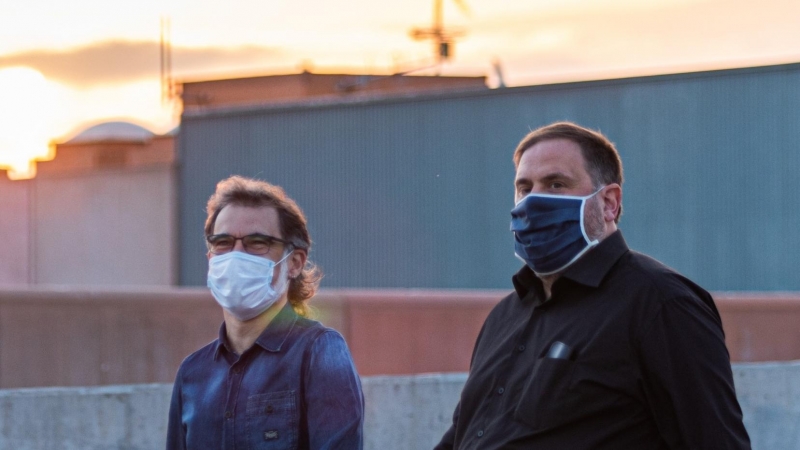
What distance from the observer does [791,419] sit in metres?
8.42

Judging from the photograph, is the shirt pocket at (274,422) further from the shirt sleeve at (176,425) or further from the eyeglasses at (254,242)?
the eyeglasses at (254,242)

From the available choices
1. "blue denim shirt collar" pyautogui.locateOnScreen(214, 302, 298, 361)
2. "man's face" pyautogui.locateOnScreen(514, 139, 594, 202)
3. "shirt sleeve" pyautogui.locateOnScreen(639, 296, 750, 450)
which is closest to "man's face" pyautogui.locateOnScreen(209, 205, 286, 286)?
"blue denim shirt collar" pyautogui.locateOnScreen(214, 302, 298, 361)

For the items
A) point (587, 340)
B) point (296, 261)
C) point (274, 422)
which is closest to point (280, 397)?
point (274, 422)

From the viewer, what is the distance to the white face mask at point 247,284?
387cm

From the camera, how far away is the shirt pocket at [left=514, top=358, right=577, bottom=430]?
309cm

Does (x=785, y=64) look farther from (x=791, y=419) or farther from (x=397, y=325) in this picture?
(x=791, y=419)

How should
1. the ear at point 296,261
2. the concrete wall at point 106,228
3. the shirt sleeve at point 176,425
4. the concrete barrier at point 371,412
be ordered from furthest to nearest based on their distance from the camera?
the concrete wall at point 106,228 → the concrete barrier at point 371,412 → the ear at point 296,261 → the shirt sleeve at point 176,425

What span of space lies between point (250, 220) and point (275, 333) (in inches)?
16.2

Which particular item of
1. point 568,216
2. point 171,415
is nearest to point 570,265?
point 568,216

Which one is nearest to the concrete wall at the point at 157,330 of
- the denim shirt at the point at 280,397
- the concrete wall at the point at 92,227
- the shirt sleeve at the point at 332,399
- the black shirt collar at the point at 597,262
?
the denim shirt at the point at 280,397

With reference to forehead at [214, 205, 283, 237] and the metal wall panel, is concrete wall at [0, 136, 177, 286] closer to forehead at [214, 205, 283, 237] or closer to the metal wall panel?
the metal wall panel

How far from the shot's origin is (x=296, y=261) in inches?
159

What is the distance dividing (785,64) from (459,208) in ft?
29.2

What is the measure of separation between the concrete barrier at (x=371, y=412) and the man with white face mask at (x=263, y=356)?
3.69m
